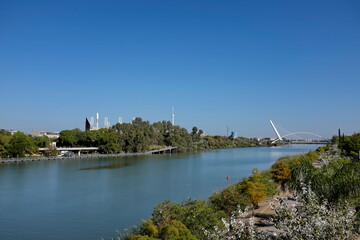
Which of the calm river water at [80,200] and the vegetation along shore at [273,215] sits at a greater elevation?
the vegetation along shore at [273,215]

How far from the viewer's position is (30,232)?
13.7 meters

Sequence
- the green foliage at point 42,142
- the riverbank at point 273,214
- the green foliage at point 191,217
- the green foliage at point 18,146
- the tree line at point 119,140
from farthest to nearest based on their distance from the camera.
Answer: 1. the green foliage at point 42,142
2. the tree line at point 119,140
3. the green foliage at point 18,146
4. the green foliage at point 191,217
5. the riverbank at point 273,214

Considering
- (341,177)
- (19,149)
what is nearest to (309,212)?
(341,177)

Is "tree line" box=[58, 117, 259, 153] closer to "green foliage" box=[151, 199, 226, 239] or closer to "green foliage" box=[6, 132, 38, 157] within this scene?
"green foliage" box=[6, 132, 38, 157]

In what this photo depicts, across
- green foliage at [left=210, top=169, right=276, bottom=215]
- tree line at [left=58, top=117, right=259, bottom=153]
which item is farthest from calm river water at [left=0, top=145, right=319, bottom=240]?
tree line at [left=58, top=117, right=259, bottom=153]

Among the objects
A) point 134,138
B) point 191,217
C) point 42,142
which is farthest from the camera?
point 134,138

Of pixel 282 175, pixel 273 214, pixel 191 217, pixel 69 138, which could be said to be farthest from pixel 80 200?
pixel 69 138

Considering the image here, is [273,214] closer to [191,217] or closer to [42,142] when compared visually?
[191,217]

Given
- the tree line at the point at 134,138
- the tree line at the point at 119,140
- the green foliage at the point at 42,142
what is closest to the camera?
the tree line at the point at 119,140

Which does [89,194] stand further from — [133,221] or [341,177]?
[341,177]

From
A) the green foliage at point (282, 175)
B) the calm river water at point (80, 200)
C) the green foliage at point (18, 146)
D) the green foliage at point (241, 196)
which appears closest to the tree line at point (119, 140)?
the green foliage at point (18, 146)

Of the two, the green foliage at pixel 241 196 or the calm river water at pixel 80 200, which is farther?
the calm river water at pixel 80 200

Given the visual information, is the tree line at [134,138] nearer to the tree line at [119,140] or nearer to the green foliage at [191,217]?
the tree line at [119,140]

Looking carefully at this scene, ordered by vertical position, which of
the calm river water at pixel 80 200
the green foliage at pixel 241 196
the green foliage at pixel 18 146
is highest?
the green foliage at pixel 18 146
